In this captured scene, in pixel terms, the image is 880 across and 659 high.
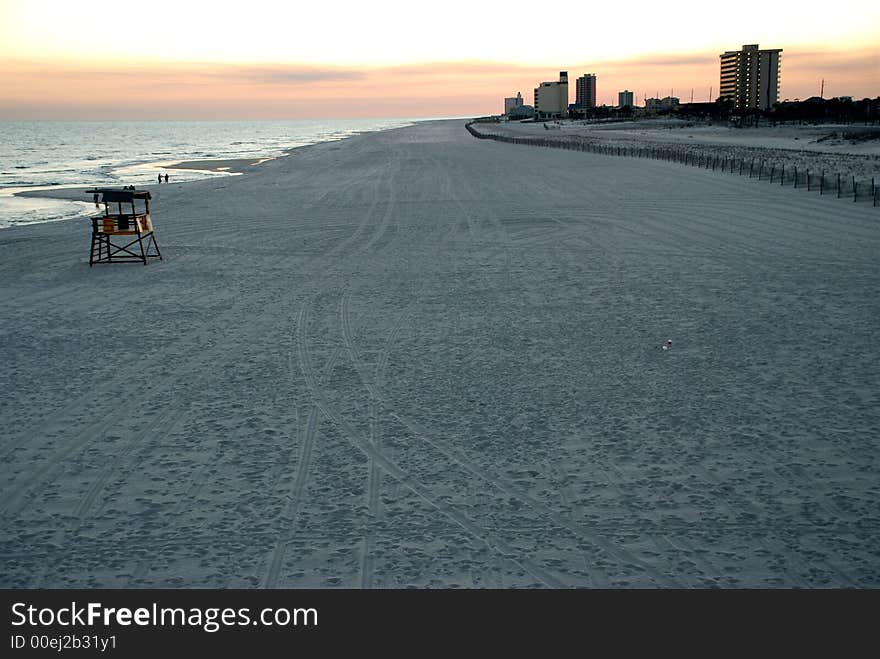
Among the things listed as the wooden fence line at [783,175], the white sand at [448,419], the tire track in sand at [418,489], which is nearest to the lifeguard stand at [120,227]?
the white sand at [448,419]

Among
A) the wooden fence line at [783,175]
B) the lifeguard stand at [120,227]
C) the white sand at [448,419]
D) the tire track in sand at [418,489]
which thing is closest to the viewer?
the tire track in sand at [418,489]

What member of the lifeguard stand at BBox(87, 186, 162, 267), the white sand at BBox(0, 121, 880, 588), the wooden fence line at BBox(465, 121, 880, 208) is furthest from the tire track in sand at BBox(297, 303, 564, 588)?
the wooden fence line at BBox(465, 121, 880, 208)

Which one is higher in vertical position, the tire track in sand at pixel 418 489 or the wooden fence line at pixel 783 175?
the wooden fence line at pixel 783 175

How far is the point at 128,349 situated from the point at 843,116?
15235 centimetres

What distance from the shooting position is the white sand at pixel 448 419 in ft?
16.8

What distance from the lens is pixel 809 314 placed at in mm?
11180

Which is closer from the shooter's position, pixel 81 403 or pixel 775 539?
pixel 775 539

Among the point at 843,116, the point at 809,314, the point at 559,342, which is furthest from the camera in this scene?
the point at 843,116

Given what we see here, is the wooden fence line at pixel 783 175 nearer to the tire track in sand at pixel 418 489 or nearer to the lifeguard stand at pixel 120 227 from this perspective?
the lifeguard stand at pixel 120 227

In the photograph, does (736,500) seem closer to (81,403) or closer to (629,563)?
(629,563)

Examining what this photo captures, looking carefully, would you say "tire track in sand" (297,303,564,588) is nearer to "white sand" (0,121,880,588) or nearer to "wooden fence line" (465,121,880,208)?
"white sand" (0,121,880,588)

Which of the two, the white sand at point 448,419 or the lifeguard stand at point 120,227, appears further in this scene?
the lifeguard stand at point 120,227

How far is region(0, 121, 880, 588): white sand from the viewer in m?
5.13

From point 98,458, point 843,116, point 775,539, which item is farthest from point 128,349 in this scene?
point 843,116
